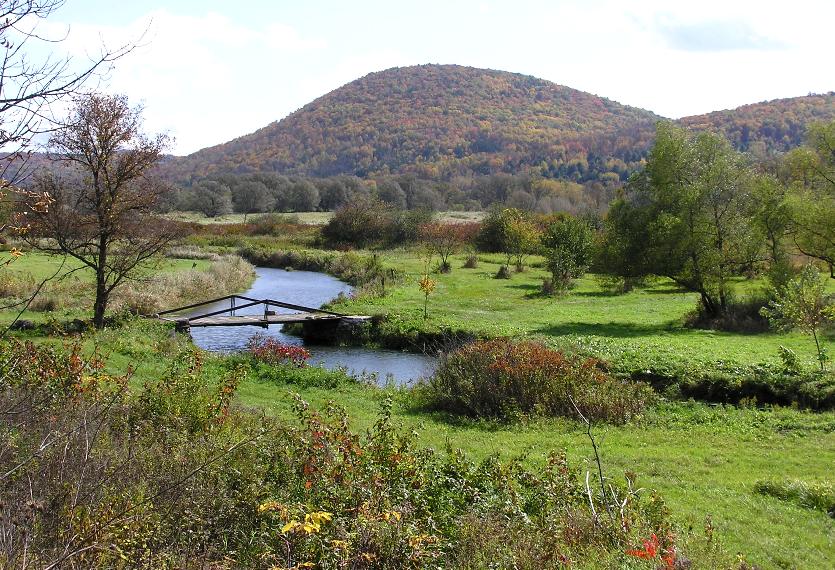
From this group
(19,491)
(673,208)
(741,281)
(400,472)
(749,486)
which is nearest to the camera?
(19,491)

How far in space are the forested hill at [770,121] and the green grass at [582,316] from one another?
85.8m

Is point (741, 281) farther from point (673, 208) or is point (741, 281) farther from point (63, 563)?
point (63, 563)

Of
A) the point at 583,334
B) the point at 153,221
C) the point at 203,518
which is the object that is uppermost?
the point at 153,221

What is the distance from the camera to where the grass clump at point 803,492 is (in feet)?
28.8

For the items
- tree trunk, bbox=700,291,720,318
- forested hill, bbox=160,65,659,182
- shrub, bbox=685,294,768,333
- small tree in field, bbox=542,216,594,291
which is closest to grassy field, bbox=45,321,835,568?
shrub, bbox=685,294,768,333

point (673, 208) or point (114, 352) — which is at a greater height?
point (673, 208)

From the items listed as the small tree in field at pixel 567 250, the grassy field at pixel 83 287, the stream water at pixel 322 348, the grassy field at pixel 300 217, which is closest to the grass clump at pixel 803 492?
the stream water at pixel 322 348

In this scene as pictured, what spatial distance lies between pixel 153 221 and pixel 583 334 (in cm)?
1482

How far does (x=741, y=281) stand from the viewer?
35312 mm

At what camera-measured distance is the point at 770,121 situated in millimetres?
121188

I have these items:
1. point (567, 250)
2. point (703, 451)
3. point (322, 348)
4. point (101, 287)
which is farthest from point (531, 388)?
point (567, 250)

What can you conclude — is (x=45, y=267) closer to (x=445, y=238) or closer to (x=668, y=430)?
(x=445, y=238)

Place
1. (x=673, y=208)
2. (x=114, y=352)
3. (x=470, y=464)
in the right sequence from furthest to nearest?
1. (x=673, y=208)
2. (x=114, y=352)
3. (x=470, y=464)

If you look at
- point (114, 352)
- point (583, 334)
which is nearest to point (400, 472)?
point (114, 352)
